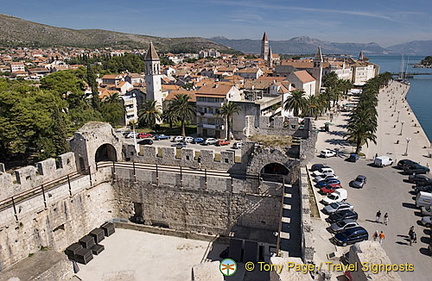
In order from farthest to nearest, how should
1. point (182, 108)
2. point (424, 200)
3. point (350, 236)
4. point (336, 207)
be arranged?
point (182, 108) → point (336, 207) → point (424, 200) → point (350, 236)

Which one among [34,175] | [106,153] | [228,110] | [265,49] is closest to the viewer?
[34,175]

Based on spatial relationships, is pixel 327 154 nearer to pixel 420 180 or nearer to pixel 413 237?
pixel 420 180

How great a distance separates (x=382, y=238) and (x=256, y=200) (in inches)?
250

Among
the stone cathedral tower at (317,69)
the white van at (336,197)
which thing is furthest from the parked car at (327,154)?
the stone cathedral tower at (317,69)

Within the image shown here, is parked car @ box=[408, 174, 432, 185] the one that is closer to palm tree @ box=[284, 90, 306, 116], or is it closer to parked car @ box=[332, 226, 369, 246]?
parked car @ box=[332, 226, 369, 246]

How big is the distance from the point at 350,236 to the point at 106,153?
15.2 m

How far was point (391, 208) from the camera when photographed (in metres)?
18.9

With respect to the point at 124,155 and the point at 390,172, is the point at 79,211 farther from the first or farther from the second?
the point at 390,172

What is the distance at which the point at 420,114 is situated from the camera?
76.1m

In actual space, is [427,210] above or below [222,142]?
above

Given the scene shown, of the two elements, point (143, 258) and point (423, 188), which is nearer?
point (143, 258)

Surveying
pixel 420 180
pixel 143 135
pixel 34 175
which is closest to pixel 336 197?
pixel 420 180

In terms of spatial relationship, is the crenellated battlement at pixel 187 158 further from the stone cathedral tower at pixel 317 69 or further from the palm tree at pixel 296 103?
the stone cathedral tower at pixel 317 69

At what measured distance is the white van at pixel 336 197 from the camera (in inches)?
824
